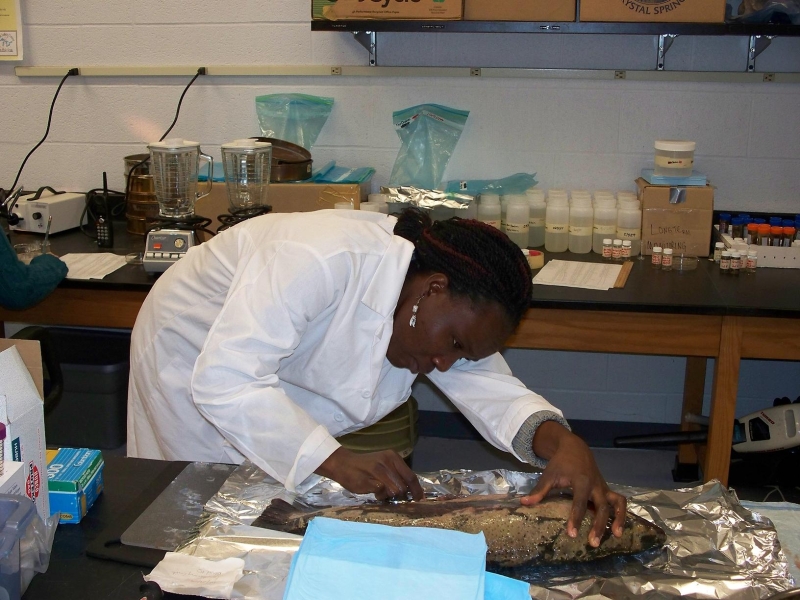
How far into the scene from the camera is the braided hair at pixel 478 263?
54.7 inches

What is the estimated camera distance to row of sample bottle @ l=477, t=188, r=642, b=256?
2.89 metres

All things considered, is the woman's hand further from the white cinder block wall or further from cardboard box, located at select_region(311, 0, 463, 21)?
the white cinder block wall

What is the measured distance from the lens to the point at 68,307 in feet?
8.56

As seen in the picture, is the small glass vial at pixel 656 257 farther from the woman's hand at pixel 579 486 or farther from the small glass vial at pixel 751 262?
the woman's hand at pixel 579 486

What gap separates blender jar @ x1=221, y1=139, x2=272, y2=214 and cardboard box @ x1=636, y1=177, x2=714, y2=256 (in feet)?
4.22

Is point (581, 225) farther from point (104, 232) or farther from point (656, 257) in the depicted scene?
point (104, 232)

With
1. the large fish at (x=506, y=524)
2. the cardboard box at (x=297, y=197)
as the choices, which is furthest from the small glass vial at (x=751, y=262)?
the large fish at (x=506, y=524)

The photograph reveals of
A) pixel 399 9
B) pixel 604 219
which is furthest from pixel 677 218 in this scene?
pixel 399 9

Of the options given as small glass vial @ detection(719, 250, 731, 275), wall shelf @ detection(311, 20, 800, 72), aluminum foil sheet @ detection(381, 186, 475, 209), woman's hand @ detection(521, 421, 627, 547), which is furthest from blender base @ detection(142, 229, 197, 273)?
small glass vial @ detection(719, 250, 731, 275)

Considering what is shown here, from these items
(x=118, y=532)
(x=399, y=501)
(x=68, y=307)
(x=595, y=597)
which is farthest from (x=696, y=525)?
(x=68, y=307)

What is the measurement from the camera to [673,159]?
2.83 metres

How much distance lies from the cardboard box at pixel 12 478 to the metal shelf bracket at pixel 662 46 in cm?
257

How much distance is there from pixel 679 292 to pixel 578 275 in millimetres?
317

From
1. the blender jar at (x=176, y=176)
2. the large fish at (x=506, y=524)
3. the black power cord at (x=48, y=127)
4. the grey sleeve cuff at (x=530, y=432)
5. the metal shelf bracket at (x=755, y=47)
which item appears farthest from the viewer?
the black power cord at (x=48, y=127)
